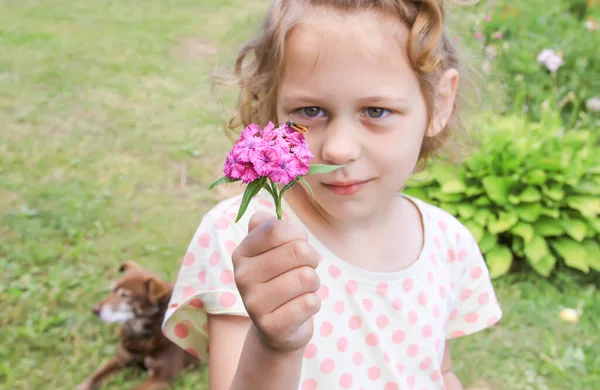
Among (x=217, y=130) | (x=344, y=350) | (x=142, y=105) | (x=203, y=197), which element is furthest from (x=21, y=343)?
(x=142, y=105)

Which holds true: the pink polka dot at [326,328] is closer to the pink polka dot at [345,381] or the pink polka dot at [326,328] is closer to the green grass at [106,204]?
the pink polka dot at [345,381]

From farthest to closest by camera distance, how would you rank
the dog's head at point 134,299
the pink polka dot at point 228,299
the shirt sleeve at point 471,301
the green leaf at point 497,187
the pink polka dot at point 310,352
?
the green leaf at point 497,187 < the dog's head at point 134,299 < the shirt sleeve at point 471,301 < the pink polka dot at point 310,352 < the pink polka dot at point 228,299

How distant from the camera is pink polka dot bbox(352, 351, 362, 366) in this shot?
1.68 meters

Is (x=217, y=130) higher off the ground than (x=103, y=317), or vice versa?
(x=103, y=317)

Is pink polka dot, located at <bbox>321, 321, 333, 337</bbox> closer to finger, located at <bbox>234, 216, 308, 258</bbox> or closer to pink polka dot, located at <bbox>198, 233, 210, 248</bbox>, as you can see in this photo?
pink polka dot, located at <bbox>198, 233, 210, 248</bbox>

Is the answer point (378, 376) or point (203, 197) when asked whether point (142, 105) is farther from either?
point (378, 376)

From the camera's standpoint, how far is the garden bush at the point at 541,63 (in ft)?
15.9

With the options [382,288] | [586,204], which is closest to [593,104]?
[586,204]

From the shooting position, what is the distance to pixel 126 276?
2.82 metres

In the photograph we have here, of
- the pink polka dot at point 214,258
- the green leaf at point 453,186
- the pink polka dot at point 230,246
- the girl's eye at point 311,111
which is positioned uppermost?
the girl's eye at point 311,111

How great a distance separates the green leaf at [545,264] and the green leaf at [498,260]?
155 millimetres

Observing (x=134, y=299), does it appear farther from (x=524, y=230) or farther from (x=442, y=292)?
(x=524, y=230)

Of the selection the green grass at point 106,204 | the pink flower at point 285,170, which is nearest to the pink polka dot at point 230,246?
the pink flower at point 285,170

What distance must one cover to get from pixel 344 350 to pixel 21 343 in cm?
209
